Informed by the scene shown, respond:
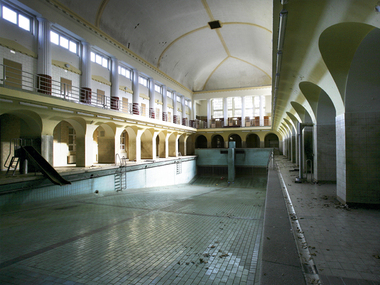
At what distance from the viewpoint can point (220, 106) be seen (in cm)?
3497

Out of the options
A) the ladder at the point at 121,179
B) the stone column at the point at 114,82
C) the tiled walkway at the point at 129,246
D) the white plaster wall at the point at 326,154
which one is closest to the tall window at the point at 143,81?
the stone column at the point at 114,82

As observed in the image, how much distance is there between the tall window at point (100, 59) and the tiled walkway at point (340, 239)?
14120 mm

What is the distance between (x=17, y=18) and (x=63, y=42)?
2331 mm

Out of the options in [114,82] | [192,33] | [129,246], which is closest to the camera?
[129,246]

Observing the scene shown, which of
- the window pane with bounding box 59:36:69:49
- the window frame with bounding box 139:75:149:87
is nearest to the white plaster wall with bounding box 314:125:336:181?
the window pane with bounding box 59:36:69:49

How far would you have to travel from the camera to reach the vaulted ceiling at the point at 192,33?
47.6ft

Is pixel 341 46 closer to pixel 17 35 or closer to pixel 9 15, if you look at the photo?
pixel 17 35

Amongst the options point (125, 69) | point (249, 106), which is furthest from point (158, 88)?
point (249, 106)

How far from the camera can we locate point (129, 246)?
3.76 m

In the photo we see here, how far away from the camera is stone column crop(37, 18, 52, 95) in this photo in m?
10.8

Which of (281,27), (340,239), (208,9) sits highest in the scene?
(208,9)

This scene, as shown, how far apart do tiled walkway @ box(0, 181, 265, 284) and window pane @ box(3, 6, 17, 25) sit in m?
8.51

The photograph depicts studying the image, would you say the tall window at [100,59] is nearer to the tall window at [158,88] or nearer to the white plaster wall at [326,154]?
the tall window at [158,88]

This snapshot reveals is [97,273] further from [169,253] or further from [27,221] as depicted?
[27,221]
